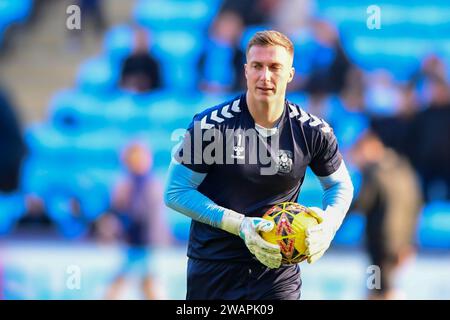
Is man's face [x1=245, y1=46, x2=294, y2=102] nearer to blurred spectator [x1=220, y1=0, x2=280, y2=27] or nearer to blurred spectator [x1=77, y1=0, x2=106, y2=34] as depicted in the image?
blurred spectator [x1=220, y1=0, x2=280, y2=27]

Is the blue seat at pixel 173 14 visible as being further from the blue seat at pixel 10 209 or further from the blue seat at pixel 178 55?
the blue seat at pixel 10 209

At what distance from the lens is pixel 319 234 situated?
5.25 m

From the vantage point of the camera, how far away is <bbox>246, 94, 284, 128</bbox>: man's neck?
213 inches

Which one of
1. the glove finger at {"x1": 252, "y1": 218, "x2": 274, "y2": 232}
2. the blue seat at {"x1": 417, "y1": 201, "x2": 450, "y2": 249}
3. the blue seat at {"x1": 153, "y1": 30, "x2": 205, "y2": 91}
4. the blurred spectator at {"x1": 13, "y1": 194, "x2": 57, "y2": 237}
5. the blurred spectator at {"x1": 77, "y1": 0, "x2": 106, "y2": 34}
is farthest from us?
the blurred spectator at {"x1": 77, "y1": 0, "x2": 106, "y2": 34}

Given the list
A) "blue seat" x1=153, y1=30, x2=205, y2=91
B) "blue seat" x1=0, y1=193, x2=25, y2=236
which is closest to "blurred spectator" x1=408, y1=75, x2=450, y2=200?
"blue seat" x1=153, y1=30, x2=205, y2=91

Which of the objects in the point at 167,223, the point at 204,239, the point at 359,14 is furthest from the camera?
the point at 359,14

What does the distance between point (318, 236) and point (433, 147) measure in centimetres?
575

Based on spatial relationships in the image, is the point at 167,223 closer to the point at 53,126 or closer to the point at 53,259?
the point at 53,259

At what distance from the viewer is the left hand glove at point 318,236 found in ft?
17.1

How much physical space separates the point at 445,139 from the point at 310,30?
77.9 inches

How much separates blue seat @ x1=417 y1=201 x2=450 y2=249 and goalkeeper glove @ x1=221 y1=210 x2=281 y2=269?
219 inches

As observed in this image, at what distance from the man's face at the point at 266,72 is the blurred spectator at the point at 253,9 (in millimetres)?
5916

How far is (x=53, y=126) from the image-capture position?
451 inches
